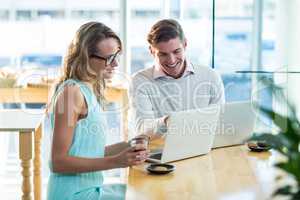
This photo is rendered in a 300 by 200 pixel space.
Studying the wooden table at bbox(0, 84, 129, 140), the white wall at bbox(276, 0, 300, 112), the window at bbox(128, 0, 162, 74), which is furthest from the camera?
the window at bbox(128, 0, 162, 74)

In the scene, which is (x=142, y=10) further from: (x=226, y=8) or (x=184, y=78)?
(x=184, y=78)

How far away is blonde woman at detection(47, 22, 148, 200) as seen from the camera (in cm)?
194

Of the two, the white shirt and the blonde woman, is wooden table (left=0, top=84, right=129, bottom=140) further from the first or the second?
the blonde woman

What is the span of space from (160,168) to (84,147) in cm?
33

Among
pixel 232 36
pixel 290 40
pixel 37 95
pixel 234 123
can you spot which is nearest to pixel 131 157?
pixel 234 123

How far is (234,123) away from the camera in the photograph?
2.33 metres

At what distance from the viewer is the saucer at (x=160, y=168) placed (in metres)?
1.92

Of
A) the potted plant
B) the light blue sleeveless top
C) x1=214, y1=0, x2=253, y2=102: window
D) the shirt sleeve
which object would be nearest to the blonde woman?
the light blue sleeveless top

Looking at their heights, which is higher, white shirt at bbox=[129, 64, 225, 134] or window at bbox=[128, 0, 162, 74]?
window at bbox=[128, 0, 162, 74]

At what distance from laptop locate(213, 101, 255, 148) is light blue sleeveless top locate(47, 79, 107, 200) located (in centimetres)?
55

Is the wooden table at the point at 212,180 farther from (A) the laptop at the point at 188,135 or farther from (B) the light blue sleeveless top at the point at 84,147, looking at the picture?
(B) the light blue sleeveless top at the point at 84,147

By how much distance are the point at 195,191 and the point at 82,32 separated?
0.81 metres

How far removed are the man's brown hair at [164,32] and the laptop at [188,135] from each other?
0.66 m

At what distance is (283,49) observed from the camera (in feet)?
14.3
